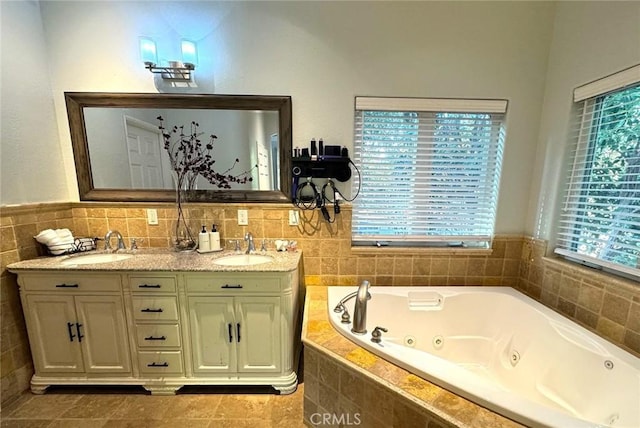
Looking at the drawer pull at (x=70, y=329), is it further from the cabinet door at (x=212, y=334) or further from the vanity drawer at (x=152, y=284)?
the cabinet door at (x=212, y=334)

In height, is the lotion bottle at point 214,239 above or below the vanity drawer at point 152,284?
above

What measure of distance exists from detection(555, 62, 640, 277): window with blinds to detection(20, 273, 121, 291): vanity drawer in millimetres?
2982

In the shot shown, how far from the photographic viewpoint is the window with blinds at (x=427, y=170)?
1.98m

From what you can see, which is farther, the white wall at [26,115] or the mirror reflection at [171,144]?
the mirror reflection at [171,144]

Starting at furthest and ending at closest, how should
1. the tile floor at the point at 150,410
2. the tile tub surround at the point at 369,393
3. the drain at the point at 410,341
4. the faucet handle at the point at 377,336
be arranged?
the drain at the point at 410,341 < the tile floor at the point at 150,410 < the faucet handle at the point at 377,336 < the tile tub surround at the point at 369,393

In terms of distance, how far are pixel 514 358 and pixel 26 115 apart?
12.0 ft

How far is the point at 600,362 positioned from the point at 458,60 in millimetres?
2013

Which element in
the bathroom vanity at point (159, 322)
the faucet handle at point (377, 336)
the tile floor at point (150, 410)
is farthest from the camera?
the bathroom vanity at point (159, 322)

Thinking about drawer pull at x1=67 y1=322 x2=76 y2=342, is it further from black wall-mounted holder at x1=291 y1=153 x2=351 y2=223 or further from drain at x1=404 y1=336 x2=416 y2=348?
drain at x1=404 y1=336 x2=416 y2=348

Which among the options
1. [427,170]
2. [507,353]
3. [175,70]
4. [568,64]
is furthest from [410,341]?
[175,70]

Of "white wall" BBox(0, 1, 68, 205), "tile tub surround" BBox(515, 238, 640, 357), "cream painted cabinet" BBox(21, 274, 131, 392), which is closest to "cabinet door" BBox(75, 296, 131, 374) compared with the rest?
"cream painted cabinet" BBox(21, 274, 131, 392)

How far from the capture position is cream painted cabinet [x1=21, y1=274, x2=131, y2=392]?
162 cm

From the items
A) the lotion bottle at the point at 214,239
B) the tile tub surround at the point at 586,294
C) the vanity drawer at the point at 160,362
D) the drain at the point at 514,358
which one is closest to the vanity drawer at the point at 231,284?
the lotion bottle at the point at 214,239

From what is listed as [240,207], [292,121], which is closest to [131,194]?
[240,207]
